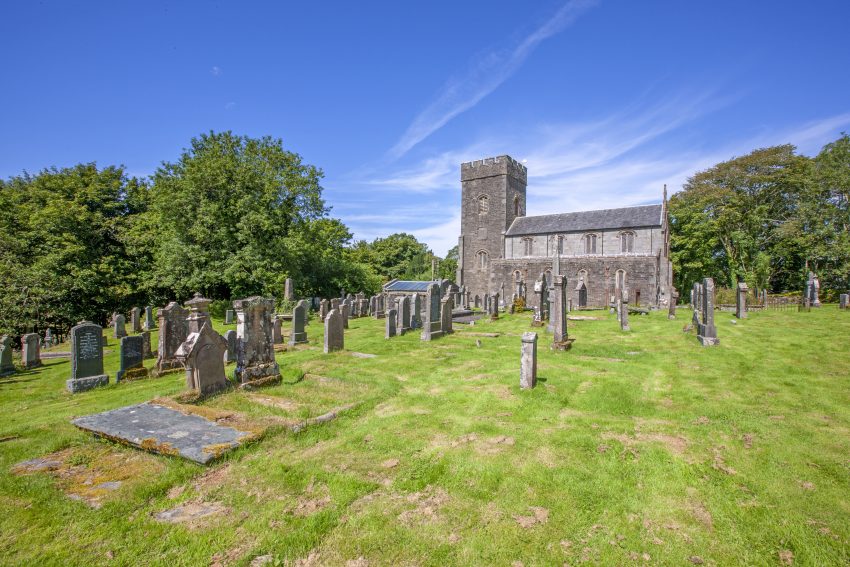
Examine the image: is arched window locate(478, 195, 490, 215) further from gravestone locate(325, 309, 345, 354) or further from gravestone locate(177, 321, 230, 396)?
gravestone locate(177, 321, 230, 396)

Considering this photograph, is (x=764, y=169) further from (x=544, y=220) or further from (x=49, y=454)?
(x=49, y=454)

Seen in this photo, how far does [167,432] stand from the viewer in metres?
5.13

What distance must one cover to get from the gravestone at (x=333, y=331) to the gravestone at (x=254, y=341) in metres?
3.47

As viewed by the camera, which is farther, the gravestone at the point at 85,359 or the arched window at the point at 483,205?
the arched window at the point at 483,205

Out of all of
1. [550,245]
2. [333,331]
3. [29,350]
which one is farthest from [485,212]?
[29,350]

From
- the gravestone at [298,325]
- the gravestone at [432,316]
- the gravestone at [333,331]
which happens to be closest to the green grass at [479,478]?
the gravestone at [333,331]

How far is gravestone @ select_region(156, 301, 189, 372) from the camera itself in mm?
10672

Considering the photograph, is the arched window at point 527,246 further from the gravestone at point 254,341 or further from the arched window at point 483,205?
the gravestone at point 254,341

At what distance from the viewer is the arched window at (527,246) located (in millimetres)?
41588

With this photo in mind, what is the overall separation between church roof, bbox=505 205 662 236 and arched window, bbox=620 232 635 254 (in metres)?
0.76

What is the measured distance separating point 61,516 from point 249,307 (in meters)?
4.63

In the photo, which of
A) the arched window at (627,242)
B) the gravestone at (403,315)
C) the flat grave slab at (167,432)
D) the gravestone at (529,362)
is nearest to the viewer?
the flat grave slab at (167,432)

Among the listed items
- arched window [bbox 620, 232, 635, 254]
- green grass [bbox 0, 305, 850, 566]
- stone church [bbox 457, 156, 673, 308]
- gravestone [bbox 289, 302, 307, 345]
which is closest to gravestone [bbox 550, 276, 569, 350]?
green grass [bbox 0, 305, 850, 566]

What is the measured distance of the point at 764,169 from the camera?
1490 inches
